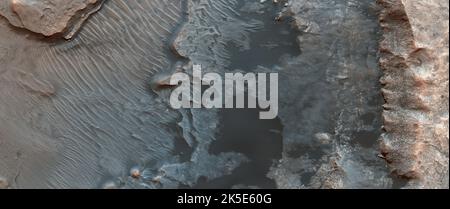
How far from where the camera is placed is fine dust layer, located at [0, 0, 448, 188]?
104 cm

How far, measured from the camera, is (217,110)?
108 cm

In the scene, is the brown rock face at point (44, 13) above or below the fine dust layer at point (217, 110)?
above

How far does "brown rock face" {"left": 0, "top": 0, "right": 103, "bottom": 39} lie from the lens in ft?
3.45

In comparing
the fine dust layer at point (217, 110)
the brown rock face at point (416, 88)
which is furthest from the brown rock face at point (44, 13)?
the brown rock face at point (416, 88)

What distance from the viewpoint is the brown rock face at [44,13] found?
1053mm

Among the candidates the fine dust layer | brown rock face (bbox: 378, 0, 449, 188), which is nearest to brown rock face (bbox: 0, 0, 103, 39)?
the fine dust layer

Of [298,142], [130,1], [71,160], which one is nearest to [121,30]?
[130,1]

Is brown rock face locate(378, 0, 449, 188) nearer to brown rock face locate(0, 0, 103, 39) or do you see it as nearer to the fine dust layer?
the fine dust layer

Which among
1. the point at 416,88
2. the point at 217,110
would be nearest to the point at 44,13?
the point at 217,110

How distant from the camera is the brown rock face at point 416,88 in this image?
1030mm

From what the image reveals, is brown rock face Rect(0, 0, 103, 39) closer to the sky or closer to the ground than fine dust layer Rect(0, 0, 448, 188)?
closer to the sky

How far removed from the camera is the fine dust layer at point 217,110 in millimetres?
1043

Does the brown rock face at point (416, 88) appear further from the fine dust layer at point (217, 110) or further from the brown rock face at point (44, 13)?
the brown rock face at point (44, 13)

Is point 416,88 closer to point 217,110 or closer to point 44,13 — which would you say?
point 217,110
